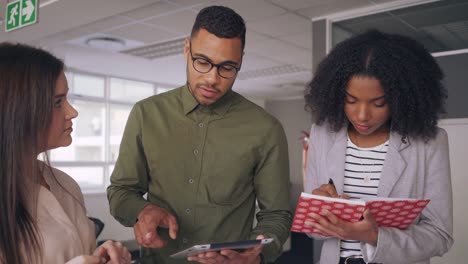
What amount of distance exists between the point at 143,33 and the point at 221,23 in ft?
14.5

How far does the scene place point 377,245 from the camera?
129 centimetres

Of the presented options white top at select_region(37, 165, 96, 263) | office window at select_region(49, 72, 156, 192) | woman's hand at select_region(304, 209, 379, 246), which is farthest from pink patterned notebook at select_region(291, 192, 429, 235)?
Result: office window at select_region(49, 72, 156, 192)

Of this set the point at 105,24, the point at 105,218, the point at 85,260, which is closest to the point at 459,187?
the point at 85,260

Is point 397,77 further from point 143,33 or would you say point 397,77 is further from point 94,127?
point 94,127

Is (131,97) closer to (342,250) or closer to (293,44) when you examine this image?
(293,44)

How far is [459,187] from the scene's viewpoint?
13.0 feet

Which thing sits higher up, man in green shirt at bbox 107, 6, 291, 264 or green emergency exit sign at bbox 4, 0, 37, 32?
green emergency exit sign at bbox 4, 0, 37, 32

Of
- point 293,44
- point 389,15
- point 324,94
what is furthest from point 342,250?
point 293,44

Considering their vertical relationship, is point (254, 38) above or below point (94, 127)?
above

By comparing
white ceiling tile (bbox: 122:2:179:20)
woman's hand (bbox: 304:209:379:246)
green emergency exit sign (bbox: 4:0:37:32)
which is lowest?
woman's hand (bbox: 304:209:379:246)

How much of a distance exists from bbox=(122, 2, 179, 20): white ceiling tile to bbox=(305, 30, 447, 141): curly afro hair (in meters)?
3.33

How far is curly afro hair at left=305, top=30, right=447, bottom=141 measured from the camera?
1.41 metres

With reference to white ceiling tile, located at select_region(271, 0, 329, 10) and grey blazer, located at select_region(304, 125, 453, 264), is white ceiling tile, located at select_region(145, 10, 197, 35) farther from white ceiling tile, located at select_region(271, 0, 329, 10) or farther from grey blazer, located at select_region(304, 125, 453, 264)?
grey blazer, located at select_region(304, 125, 453, 264)

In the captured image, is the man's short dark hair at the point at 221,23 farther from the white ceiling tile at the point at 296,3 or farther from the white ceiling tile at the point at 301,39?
the white ceiling tile at the point at 301,39
